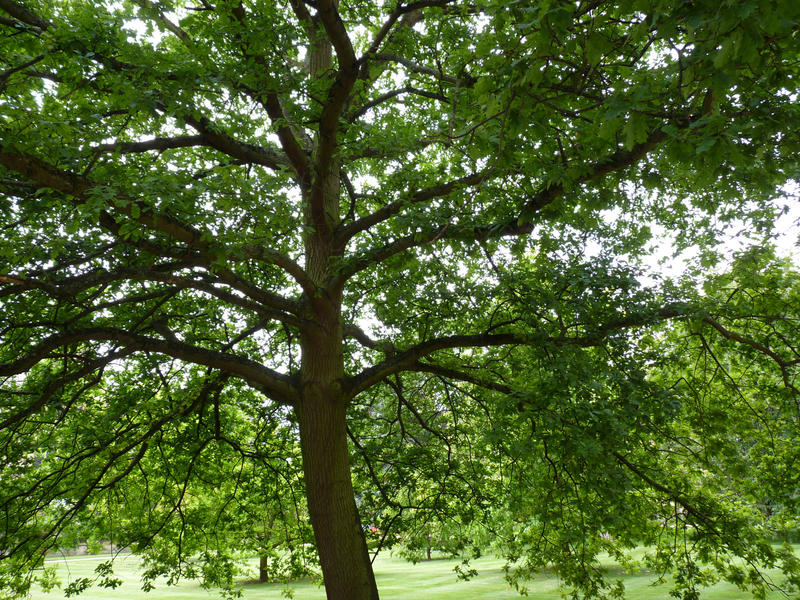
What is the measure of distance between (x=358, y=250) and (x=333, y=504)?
9.34 ft

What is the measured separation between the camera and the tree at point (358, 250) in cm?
380

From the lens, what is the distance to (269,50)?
5.04 meters

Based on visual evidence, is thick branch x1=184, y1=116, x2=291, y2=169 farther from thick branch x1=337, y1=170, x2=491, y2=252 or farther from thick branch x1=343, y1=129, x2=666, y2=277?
thick branch x1=343, y1=129, x2=666, y2=277

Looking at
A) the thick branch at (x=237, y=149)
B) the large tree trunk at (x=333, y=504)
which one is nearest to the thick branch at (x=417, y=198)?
the thick branch at (x=237, y=149)

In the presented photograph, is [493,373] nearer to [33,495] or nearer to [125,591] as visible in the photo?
[33,495]

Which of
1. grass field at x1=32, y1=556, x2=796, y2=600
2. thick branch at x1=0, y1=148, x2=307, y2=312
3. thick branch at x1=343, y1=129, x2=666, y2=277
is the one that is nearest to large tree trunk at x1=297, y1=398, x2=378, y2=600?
thick branch at x1=343, y1=129, x2=666, y2=277

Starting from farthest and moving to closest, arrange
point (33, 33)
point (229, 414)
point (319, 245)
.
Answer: point (229, 414) → point (319, 245) → point (33, 33)

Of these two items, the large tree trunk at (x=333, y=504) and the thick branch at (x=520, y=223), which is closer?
the thick branch at (x=520, y=223)

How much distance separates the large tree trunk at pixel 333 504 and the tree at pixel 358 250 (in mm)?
31

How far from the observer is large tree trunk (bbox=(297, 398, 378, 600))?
5703 mm

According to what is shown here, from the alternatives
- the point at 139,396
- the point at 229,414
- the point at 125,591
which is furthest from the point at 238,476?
the point at 125,591

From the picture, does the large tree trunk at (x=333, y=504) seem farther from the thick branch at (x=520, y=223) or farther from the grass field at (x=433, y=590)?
the grass field at (x=433, y=590)

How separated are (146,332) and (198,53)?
12.5ft

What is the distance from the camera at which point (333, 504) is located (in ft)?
19.3
